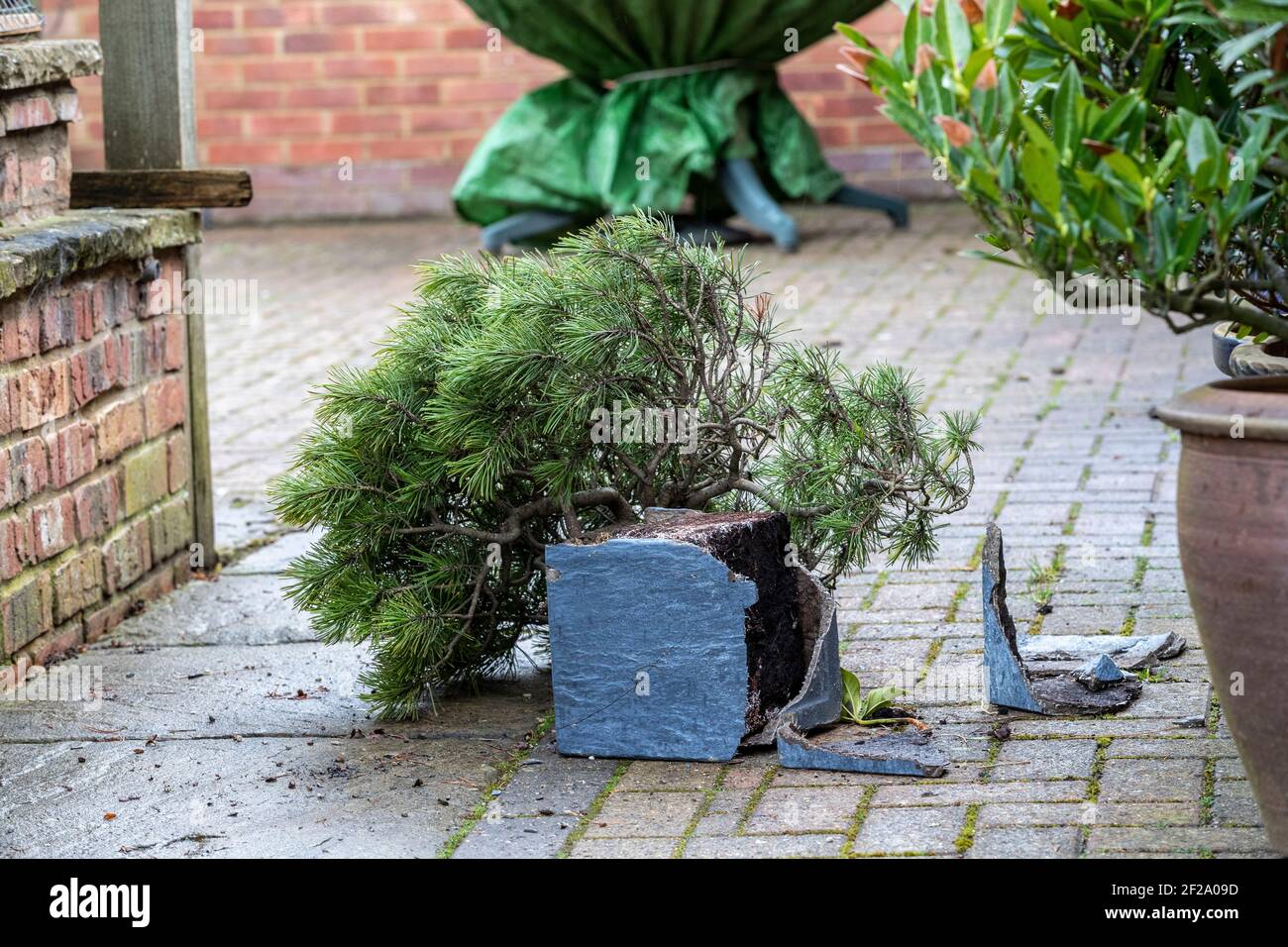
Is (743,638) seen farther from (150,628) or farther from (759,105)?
(759,105)

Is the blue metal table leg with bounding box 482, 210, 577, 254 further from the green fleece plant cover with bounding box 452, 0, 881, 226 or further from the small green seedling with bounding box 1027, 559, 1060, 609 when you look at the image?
the small green seedling with bounding box 1027, 559, 1060, 609

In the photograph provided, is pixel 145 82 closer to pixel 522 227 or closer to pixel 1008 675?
pixel 1008 675

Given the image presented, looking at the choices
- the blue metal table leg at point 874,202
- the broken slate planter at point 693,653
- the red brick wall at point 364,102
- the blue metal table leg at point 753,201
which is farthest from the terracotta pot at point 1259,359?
the red brick wall at point 364,102

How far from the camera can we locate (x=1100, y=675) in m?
3.62

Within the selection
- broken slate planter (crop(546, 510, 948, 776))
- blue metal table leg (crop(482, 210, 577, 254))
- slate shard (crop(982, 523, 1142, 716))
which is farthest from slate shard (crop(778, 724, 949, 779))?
blue metal table leg (crop(482, 210, 577, 254))

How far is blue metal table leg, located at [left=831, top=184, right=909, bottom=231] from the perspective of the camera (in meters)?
10.2

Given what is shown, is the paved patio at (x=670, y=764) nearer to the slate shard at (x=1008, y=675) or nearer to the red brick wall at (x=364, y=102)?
the slate shard at (x=1008, y=675)

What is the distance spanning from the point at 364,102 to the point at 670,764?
9085mm

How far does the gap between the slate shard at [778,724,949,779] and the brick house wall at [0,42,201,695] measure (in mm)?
1841

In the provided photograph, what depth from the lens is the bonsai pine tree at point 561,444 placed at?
3412mm

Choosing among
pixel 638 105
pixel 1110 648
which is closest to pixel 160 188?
pixel 1110 648

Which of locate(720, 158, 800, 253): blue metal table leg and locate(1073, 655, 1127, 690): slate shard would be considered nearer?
locate(1073, 655, 1127, 690): slate shard

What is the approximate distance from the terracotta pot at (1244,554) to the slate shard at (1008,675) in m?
0.66

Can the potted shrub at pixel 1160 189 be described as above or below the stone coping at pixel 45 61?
below
